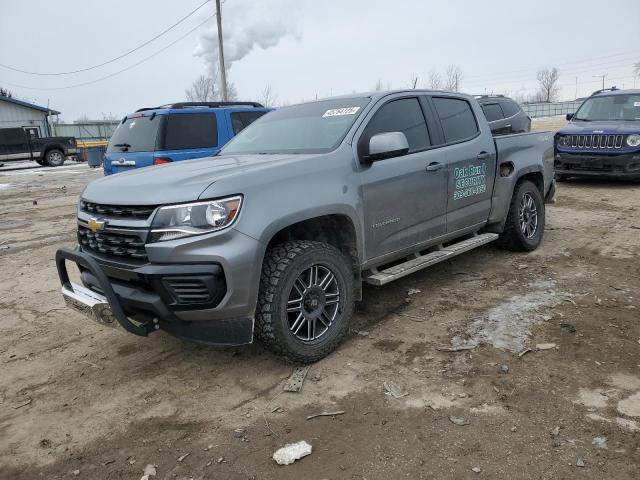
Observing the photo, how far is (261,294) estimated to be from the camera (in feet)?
10.3

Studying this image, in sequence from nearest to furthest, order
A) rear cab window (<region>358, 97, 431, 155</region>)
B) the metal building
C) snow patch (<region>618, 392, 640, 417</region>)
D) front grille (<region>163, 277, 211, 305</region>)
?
snow patch (<region>618, 392, 640, 417</region>) < front grille (<region>163, 277, 211, 305</region>) < rear cab window (<region>358, 97, 431, 155</region>) < the metal building

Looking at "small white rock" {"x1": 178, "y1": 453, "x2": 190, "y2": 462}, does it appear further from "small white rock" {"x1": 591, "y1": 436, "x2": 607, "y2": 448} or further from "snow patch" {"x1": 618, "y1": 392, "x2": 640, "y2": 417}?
"snow patch" {"x1": 618, "y1": 392, "x2": 640, "y2": 417}

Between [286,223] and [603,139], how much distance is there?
29.8ft

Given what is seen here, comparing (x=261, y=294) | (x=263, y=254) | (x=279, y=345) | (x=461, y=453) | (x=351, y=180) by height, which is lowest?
(x=461, y=453)

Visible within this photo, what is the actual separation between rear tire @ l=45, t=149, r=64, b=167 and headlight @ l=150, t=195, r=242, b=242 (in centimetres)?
2490

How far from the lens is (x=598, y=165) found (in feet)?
33.2

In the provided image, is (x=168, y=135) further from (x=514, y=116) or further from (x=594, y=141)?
(x=594, y=141)

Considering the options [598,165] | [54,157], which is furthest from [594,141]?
[54,157]

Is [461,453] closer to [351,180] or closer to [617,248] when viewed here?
[351,180]

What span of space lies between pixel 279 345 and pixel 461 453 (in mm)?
1262

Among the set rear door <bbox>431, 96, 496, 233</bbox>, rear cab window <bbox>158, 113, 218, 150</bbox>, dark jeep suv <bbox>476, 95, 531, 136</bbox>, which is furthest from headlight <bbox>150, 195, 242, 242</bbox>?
dark jeep suv <bbox>476, 95, 531, 136</bbox>

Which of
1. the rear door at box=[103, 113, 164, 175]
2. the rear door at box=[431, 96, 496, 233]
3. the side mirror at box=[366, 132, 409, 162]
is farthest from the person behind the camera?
the rear door at box=[103, 113, 164, 175]

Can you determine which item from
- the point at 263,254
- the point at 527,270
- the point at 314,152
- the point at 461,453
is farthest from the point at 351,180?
the point at 527,270

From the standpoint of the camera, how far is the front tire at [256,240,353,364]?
124 inches
